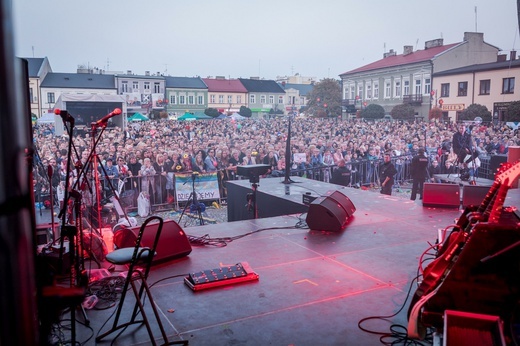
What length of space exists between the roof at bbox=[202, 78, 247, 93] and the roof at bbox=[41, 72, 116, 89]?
766 inches

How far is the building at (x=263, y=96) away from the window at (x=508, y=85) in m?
23.3

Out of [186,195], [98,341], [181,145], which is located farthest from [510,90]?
[98,341]

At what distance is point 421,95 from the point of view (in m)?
30.0

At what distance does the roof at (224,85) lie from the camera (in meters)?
43.5

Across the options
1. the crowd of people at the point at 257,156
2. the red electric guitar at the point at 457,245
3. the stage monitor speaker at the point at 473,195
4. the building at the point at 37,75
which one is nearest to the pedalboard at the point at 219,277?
the red electric guitar at the point at 457,245

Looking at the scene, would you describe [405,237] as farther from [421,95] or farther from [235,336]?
[421,95]

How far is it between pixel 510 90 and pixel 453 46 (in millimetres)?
8595

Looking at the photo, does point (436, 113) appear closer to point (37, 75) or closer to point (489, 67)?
point (489, 67)

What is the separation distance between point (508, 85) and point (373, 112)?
8.27 m

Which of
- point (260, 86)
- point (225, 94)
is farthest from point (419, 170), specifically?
point (260, 86)

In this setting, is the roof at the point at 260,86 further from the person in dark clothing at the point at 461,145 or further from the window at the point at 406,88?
the person in dark clothing at the point at 461,145

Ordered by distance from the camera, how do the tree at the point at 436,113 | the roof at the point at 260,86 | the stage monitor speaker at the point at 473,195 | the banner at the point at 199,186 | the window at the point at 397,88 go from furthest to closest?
the roof at the point at 260,86
the window at the point at 397,88
the tree at the point at 436,113
the banner at the point at 199,186
the stage monitor speaker at the point at 473,195

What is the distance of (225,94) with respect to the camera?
43562 millimetres

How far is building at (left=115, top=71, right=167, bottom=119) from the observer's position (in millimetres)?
24094
